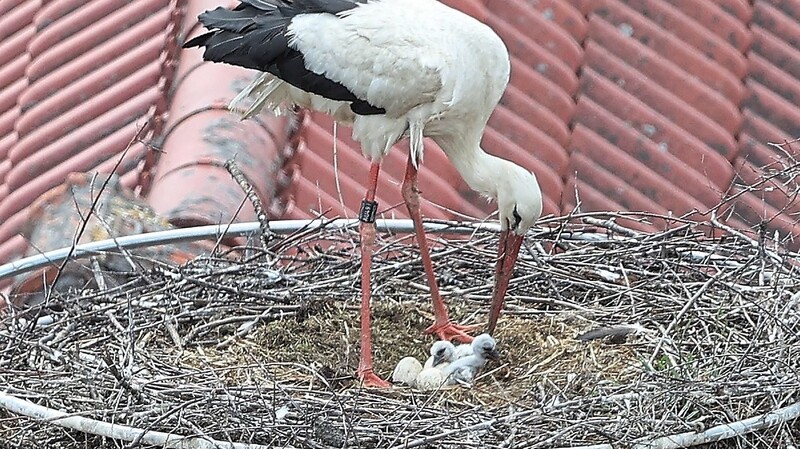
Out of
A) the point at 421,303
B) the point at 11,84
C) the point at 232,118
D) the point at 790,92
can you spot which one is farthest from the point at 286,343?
the point at 790,92

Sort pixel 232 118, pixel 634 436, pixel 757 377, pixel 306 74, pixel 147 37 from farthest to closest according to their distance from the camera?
1. pixel 147 37
2. pixel 232 118
3. pixel 306 74
4. pixel 757 377
5. pixel 634 436

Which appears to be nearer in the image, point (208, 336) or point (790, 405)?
point (790, 405)

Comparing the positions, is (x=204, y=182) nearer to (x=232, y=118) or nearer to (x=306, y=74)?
(x=232, y=118)

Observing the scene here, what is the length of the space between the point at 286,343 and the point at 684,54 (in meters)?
2.09

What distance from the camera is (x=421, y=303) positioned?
501cm

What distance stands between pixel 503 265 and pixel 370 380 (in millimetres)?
525

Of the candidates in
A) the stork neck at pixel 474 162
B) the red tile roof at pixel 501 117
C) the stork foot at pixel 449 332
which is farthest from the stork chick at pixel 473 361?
the red tile roof at pixel 501 117

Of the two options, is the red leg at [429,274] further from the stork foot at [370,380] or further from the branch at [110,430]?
the branch at [110,430]

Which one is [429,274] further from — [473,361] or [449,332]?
[473,361]

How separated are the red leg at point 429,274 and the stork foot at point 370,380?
1.21ft

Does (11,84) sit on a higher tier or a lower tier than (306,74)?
lower

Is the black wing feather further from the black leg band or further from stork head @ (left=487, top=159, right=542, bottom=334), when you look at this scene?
stork head @ (left=487, top=159, right=542, bottom=334)

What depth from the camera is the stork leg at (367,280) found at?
173 inches

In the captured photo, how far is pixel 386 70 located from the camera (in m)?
4.31
